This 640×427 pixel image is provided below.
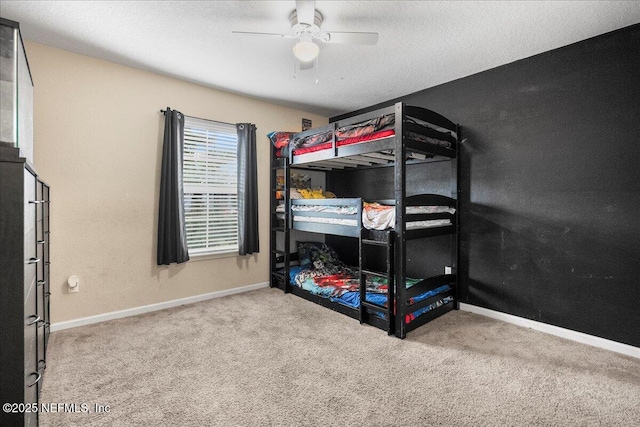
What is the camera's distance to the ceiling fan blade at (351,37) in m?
2.03

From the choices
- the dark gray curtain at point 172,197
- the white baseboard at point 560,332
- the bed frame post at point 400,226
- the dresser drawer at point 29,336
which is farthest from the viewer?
the dark gray curtain at point 172,197

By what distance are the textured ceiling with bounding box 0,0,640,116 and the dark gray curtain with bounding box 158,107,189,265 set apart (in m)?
0.57

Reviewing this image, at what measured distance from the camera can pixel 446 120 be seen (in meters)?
3.03

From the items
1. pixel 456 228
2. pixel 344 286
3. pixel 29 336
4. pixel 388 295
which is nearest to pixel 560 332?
pixel 456 228

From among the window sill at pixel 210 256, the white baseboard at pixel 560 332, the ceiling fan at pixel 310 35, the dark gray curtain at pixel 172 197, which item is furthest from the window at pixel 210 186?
the white baseboard at pixel 560 332

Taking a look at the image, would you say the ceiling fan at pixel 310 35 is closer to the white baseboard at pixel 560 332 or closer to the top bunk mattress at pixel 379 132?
the top bunk mattress at pixel 379 132

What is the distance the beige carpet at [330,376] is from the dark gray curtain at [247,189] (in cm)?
109

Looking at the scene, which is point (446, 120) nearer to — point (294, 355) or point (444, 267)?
point (444, 267)

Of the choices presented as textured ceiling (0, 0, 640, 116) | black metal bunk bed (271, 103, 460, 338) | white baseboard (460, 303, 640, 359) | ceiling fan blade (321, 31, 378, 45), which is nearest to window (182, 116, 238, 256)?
textured ceiling (0, 0, 640, 116)

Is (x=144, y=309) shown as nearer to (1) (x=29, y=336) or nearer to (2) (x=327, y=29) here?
(1) (x=29, y=336)

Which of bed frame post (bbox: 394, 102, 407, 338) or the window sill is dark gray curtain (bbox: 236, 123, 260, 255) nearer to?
the window sill

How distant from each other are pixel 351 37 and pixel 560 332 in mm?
2915

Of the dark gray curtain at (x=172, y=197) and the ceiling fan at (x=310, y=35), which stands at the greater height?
the ceiling fan at (x=310, y=35)

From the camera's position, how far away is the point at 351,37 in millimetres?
2088
